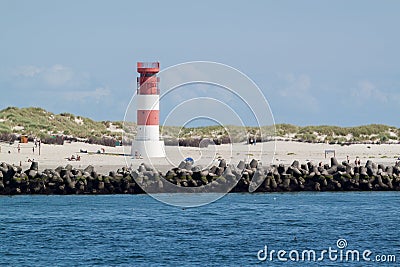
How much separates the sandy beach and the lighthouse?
2.12 ft

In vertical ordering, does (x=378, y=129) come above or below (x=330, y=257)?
above

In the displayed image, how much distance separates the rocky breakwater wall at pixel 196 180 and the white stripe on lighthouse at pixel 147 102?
4427 millimetres

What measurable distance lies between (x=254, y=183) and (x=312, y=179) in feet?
6.32

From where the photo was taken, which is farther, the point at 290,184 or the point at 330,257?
Result: the point at 290,184

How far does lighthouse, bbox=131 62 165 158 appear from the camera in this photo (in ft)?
126

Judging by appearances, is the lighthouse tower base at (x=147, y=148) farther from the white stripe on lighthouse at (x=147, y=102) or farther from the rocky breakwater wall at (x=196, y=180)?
the rocky breakwater wall at (x=196, y=180)

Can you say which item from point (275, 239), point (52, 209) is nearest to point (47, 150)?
point (52, 209)

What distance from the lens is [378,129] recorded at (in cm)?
6303

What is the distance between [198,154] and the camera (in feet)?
153

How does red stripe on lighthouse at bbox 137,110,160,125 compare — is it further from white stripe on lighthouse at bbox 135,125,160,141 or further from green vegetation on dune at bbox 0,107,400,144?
green vegetation on dune at bbox 0,107,400,144

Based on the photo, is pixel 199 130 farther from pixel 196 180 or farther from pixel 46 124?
pixel 196 180

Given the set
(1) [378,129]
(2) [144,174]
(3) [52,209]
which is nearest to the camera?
(3) [52,209]

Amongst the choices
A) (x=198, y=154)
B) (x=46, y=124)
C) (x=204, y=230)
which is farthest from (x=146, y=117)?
(x=46, y=124)

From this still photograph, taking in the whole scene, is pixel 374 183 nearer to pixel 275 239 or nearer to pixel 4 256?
pixel 275 239
